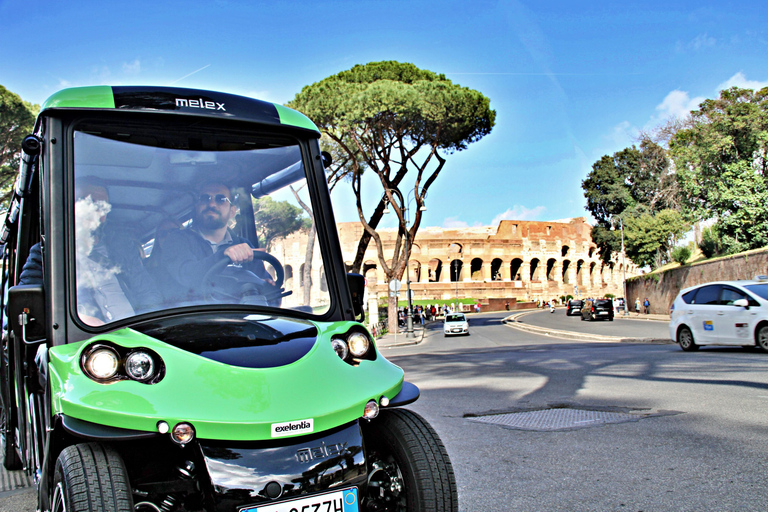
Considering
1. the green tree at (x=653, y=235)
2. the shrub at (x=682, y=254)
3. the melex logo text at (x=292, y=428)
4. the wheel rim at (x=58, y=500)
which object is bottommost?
the wheel rim at (x=58, y=500)

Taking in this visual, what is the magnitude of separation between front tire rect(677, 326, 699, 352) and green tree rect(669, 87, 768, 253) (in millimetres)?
20780

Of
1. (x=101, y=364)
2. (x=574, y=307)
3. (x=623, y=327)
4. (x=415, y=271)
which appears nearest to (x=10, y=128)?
(x=623, y=327)

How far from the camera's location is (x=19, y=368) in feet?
12.4

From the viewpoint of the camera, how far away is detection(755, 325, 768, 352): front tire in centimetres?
1178

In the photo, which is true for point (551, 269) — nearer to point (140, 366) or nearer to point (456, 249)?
point (456, 249)

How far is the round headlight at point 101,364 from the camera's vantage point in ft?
7.58

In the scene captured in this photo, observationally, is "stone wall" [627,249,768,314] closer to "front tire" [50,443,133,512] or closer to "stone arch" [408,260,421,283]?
"stone arch" [408,260,421,283]

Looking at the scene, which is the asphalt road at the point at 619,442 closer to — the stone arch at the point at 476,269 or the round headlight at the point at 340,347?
the round headlight at the point at 340,347

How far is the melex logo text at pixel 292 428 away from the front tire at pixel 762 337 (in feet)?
39.4

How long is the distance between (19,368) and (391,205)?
24697 mm

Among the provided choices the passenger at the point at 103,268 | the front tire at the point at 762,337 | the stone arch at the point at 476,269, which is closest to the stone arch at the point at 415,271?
the stone arch at the point at 476,269

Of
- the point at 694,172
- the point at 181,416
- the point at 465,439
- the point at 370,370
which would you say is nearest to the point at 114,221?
the point at 181,416

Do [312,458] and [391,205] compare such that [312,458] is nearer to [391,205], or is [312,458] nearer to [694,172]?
[391,205]

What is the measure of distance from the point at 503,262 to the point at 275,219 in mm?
75173
